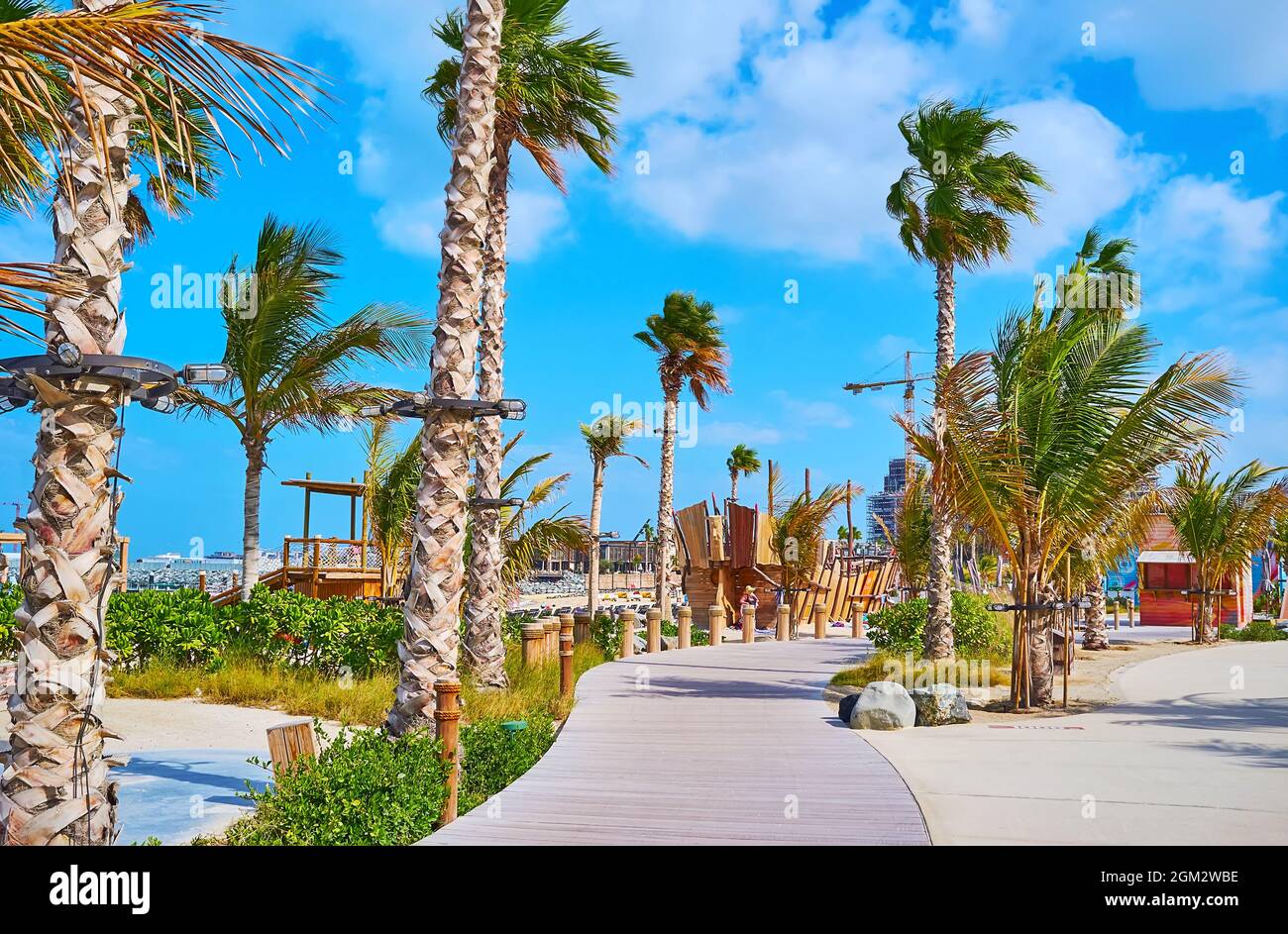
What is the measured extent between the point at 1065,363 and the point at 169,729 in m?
11.2

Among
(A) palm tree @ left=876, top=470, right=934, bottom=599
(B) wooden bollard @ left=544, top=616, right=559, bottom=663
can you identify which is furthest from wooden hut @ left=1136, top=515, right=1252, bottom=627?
(B) wooden bollard @ left=544, top=616, right=559, bottom=663

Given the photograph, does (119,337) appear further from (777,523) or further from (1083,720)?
(777,523)

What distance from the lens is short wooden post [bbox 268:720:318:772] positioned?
6.69m

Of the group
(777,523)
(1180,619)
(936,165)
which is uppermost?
(936,165)

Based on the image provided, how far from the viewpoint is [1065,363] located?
1175 centimetres

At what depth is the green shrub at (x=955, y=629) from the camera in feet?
53.2

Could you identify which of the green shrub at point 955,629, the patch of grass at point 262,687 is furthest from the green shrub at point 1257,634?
the patch of grass at point 262,687

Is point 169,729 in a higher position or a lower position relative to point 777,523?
lower

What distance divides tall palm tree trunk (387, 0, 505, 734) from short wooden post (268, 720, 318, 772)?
1142mm

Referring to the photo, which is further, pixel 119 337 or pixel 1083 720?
pixel 1083 720

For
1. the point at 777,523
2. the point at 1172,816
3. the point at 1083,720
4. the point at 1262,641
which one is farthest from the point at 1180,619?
the point at 1172,816

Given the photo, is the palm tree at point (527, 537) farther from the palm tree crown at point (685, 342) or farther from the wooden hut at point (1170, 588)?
the wooden hut at point (1170, 588)

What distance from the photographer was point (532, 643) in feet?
49.8

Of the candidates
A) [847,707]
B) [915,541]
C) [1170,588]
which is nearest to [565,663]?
[847,707]
